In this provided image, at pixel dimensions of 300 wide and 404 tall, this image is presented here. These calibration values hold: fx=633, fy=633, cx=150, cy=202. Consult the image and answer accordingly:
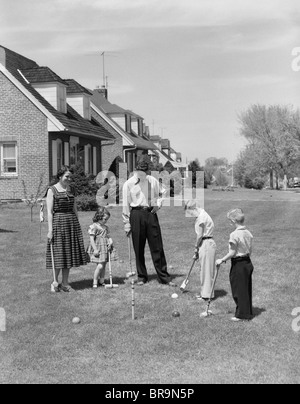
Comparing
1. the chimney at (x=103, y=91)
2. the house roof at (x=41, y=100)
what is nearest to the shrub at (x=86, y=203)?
the house roof at (x=41, y=100)

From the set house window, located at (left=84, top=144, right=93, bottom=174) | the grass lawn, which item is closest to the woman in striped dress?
the grass lawn

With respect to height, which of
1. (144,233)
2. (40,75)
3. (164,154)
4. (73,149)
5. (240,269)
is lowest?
(240,269)

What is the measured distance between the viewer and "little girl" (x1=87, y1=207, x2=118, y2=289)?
410 inches

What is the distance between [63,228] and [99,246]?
0.75 metres

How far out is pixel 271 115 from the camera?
72438mm

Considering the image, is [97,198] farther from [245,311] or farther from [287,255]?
[245,311]

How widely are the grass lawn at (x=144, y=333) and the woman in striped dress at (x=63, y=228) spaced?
0.50 metres

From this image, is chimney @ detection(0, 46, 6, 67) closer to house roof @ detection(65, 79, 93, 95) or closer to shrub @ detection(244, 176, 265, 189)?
house roof @ detection(65, 79, 93, 95)

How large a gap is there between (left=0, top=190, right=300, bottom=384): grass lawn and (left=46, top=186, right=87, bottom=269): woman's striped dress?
531 mm

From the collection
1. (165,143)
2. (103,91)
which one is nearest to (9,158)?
(103,91)

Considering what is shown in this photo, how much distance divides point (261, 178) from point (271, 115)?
741cm

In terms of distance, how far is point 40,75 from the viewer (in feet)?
100

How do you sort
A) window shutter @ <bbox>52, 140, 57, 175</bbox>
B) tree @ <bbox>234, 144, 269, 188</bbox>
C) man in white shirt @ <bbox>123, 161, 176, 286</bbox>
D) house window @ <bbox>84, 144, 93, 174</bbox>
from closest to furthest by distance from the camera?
1. man in white shirt @ <bbox>123, 161, 176, 286</bbox>
2. window shutter @ <bbox>52, 140, 57, 175</bbox>
3. house window @ <bbox>84, 144, 93, 174</bbox>
4. tree @ <bbox>234, 144, 269, 188</bbox>

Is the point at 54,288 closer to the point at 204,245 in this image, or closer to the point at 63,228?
the point at 63,228
